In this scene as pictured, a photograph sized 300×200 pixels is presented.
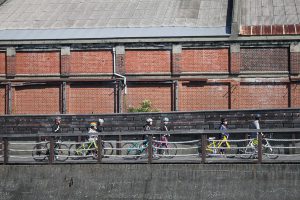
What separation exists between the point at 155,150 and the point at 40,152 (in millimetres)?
4154

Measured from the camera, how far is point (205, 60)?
127 ft

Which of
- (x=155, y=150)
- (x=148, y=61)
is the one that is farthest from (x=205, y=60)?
(x=155, y=150)

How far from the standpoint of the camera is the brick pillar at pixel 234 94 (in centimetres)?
3819

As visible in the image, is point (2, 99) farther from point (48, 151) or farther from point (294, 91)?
point (48, 151)

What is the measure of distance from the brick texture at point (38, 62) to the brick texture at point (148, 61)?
4.15 metres

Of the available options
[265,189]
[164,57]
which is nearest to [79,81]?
[164,57]

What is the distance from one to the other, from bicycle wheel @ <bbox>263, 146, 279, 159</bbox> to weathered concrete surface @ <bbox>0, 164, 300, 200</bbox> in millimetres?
1062

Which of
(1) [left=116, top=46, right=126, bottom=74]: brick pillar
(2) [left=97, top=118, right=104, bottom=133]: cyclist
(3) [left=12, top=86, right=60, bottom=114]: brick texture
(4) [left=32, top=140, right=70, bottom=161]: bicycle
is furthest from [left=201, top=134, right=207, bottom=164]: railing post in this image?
(3) [left=12, top=86, right=60, bottom=114]: brick texture

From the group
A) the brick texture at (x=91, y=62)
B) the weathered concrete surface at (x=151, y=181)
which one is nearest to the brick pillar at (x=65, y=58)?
the brick texture at (x=91, y=62)

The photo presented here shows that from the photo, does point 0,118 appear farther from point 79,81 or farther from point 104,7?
point 104,7

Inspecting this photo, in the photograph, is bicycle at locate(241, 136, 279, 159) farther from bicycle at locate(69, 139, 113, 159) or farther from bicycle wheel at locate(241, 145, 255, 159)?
bicycle at locate(69, 139, 113, 159)

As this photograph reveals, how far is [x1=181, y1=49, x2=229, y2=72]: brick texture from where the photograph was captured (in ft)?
126

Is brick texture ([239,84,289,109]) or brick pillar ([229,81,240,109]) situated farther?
brick pillar ([229,81,240,109])

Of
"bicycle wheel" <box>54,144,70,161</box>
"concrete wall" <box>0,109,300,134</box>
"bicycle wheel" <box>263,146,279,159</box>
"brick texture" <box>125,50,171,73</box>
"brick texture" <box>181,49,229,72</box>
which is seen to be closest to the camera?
"bicycle wheel" <box>263,146,279,159</box>
